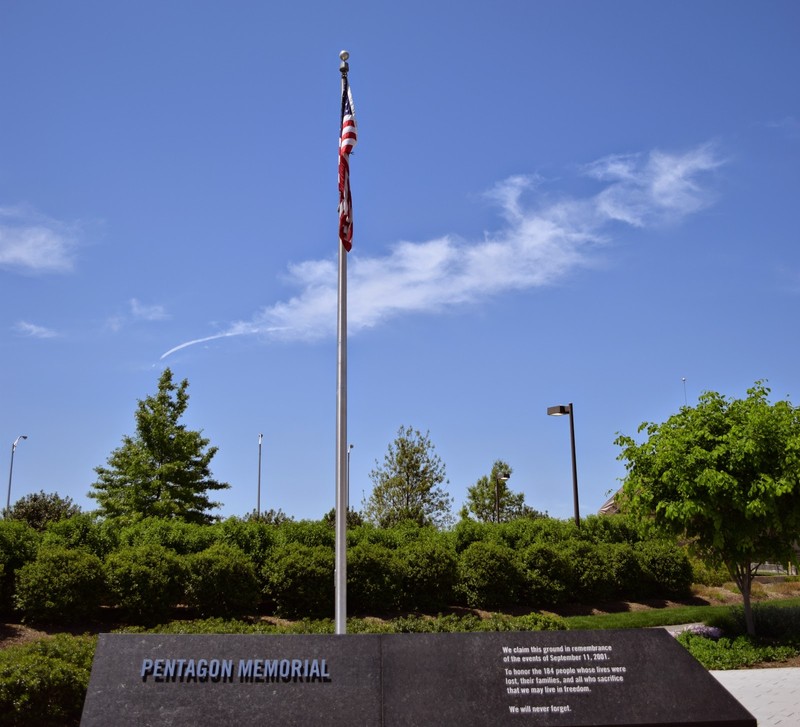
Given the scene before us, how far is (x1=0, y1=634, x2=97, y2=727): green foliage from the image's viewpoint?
1049cm

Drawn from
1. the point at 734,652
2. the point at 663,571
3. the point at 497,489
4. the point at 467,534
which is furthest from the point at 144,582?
the point at 497,489

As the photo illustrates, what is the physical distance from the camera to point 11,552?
63.5 feet

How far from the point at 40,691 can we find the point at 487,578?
1430 centimetres

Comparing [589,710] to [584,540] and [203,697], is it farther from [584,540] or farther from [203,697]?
[584,540]

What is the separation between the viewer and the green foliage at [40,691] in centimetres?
1049

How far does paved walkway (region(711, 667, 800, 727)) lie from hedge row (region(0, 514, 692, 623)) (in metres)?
8.49

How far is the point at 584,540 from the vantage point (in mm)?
27203

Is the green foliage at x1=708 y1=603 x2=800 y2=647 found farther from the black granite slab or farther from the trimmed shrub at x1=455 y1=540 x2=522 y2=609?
the black granite slab

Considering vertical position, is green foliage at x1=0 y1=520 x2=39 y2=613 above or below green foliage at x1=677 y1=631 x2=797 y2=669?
above

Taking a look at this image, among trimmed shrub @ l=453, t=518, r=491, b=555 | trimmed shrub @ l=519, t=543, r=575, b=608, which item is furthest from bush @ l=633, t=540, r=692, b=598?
trimmed shrub @ l=453, t=518, r=491, b=555

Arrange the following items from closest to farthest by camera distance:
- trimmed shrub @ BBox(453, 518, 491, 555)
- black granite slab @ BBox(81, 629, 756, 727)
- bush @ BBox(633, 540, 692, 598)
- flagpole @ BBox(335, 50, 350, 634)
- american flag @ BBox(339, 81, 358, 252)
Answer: black granite slab @ BBox(81, 629, 756, 727)
flagpole @ BBox(335, 50, 350, 634)
american flag @ BBox(339, 81, 358, 252)
trimmed shrub @ BBox(453, 518, 491, 555)
bush @ BBox(633, 540, 692, 598)

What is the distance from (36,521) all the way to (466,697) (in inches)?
2180

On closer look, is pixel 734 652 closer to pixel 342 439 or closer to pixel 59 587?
pixel 342 439

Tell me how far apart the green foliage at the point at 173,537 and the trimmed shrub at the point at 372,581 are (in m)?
3.93
